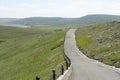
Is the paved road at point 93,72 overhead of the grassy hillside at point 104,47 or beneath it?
overhead

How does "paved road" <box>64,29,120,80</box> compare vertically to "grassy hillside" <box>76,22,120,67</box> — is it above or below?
above

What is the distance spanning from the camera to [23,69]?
75.2 meters

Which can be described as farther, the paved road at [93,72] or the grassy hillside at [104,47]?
the grassy hillside at [104,47]

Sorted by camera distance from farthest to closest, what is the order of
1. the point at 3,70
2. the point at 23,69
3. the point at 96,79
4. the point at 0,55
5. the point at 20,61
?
1. the point at 0,55
2. the point at 20,61
3. the point at 3,70
4. the point at 23,69
5. the point at 96,79

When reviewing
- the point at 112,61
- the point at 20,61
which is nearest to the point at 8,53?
the point at 20,61

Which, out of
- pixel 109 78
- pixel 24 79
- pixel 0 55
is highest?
pixel 109 78

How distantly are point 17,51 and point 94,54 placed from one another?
49.9 m

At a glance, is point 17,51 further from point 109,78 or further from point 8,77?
point 109,78

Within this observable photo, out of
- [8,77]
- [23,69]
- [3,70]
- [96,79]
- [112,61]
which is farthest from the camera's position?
[3,70]

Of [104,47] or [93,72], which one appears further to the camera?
[104,47]

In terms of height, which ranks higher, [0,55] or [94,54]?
[94,54]

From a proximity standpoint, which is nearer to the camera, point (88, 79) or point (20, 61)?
point (88, 79)

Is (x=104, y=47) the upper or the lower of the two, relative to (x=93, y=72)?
lower

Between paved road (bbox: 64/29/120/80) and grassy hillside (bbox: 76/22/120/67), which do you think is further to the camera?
grassy hillside (bbox: 76/22/120/67)
